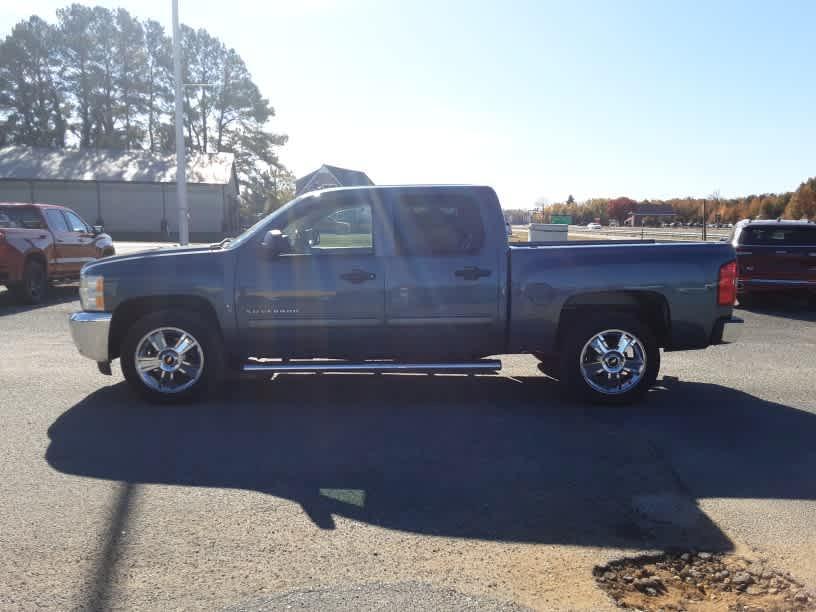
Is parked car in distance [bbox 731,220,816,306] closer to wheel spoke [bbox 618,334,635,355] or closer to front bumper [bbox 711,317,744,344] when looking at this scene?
front bumper [bbox 711,317,744,344]

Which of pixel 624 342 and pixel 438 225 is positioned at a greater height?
pixel 438 225

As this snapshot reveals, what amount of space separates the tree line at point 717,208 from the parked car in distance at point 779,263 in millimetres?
30082

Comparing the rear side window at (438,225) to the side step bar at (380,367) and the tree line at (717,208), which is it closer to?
the side step bar at (380,367)

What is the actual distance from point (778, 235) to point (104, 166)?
126 feet

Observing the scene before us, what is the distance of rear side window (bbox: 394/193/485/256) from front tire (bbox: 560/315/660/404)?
126 centimetres

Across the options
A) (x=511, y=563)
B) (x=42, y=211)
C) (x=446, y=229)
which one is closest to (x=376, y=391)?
(x=446, y=229)

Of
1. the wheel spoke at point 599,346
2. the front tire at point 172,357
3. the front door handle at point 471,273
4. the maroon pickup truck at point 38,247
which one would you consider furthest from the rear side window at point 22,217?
the wheel spoke at point 599,346

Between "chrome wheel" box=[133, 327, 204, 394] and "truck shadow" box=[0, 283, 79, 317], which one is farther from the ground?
"chrome wheel" box=[133, 327, 204, 394]

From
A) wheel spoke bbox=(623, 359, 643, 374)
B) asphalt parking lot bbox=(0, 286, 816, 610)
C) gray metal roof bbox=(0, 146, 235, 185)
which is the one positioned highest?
gray metal roof bbox=(0, 146, 235, 185)

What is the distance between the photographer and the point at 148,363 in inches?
245

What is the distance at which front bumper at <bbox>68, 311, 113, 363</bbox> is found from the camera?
6160mm

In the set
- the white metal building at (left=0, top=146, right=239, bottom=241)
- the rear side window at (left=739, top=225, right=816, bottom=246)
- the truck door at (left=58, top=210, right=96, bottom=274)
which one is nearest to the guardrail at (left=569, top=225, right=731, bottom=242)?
the rear side window at (left=739, top=225, right=816, bottom=246)

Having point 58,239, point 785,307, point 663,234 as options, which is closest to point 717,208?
point 663,234

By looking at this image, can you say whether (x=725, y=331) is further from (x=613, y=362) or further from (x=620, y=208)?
(x=620, y=208)
